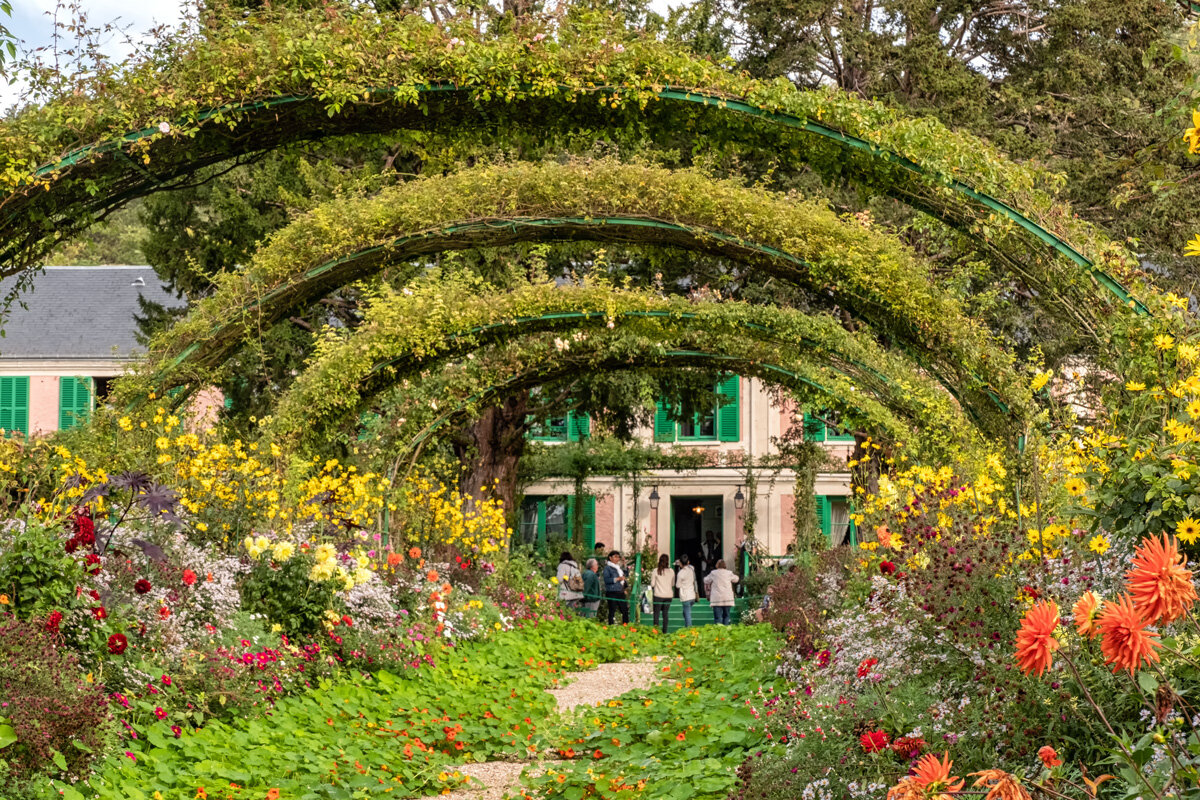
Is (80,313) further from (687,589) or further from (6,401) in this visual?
(687,589)

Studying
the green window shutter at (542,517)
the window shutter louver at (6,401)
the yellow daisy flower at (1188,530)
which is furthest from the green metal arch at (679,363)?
the window shutter louver at (6,401)

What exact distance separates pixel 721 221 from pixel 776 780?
12.5 feet

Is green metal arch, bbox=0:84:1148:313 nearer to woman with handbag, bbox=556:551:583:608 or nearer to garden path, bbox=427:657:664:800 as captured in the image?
garden path, bbox=427:657:664:800

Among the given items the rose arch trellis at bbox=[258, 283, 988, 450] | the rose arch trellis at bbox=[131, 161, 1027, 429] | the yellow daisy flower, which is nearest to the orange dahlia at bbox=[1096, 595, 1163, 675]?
the yellow daisy flower

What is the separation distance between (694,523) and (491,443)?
384 inches

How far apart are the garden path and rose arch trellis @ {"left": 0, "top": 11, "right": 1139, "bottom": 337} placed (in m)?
3.42

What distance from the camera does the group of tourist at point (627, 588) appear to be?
15609mm

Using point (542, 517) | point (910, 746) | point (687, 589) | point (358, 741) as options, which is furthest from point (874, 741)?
point (542, 517)

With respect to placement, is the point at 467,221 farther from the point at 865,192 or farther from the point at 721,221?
the point at 865,192

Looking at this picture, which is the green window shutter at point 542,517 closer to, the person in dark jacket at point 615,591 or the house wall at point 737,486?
the house wall at point 737,486

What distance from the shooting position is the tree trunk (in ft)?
51.3

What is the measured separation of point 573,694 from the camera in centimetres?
894

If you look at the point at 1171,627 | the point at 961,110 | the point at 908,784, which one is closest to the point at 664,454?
the point at 961,110

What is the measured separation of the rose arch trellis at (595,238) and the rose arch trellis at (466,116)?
110 centimetres
